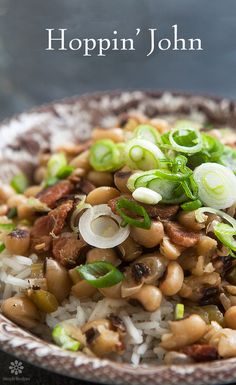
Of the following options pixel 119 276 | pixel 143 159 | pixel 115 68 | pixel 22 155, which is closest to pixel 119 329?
pixel 119 276

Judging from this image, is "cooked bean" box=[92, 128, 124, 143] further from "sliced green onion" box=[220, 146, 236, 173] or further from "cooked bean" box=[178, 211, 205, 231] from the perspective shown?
"cooked bean" box=[178, 211, 205, 231]

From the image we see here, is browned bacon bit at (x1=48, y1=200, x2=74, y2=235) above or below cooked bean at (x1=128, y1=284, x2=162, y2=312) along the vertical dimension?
above

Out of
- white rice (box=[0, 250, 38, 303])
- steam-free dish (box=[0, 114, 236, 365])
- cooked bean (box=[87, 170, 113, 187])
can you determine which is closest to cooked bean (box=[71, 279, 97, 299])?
steam-free dish (box=[0, 114, 236, 365])

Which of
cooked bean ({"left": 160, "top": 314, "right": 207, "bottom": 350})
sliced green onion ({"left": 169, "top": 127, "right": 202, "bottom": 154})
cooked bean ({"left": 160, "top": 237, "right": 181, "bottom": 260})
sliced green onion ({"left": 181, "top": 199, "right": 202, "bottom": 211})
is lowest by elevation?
cooked bean ({"left": 160, "top": 314, "right": 207, "bottom": 350})

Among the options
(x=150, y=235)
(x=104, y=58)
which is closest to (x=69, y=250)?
(x=150, y=235)

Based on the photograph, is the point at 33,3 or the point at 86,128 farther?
the point at 86,128

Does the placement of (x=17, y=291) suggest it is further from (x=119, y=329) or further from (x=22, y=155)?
(x=22, y=155)

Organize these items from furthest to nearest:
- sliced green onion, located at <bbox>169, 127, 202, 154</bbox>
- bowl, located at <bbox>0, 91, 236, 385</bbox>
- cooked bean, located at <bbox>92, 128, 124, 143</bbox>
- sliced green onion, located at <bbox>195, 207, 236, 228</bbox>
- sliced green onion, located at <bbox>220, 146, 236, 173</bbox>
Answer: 1. bowl, located at <bbox>0, 91, 236, 385</bbox>
2. cooked bean, located at <bbox>92, 128, 124, 143</bbox>
3. sliced green onion, located at <bbox>220, 146, 236, 173</bbox>
4. sliced green onion, located at <bbox>169, 127, 202, 154</bbox>
5. sliced green onion, located at <bbox>195, 207, 236, 228</bbox>
